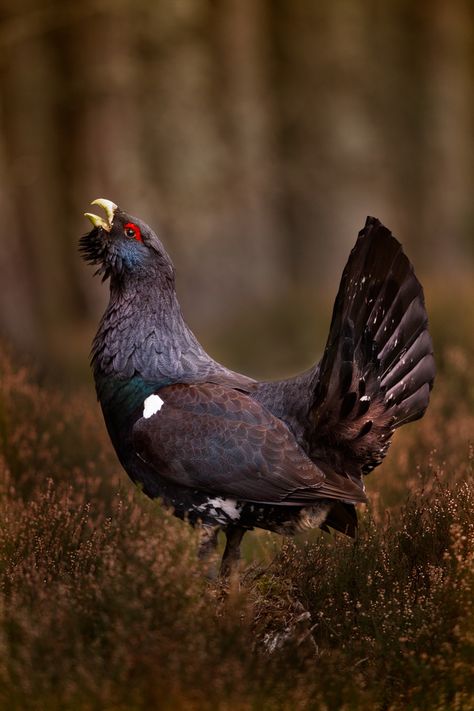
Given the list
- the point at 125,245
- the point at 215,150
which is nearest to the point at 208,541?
the point at 125,245

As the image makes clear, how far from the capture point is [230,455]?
17.2 ft

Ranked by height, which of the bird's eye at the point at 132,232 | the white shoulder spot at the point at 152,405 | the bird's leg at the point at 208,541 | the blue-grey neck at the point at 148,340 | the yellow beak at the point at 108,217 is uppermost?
the yellow beak at the point at 108,217

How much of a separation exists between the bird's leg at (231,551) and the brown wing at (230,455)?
1.20ft

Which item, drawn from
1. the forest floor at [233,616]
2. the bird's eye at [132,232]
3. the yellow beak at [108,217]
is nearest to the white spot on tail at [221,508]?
the forest floor at [233,616]

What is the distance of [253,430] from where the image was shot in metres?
5.30

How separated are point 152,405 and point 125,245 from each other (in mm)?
1038

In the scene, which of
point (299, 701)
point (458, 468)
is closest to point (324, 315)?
point (458, 468)

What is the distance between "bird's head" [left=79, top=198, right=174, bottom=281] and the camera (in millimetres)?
5867

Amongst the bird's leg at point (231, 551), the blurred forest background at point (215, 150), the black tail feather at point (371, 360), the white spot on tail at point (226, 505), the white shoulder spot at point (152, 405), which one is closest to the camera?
the black tail feather at point (371, 360)

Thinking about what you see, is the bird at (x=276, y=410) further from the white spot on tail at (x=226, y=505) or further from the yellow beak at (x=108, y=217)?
the yellow beak at (x=108, y=217)

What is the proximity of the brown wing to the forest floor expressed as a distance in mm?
288

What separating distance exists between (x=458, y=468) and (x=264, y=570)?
6.38 ft

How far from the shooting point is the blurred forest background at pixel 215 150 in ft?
45.6

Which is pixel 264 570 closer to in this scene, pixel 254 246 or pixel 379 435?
pixel 379 435
